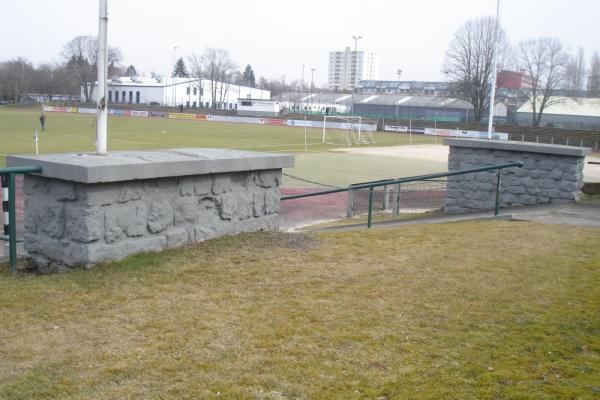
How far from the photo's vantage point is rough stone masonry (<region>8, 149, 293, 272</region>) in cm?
630

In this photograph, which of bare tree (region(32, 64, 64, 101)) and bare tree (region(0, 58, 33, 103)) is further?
bare tree (region(32, 64, 64, 101))

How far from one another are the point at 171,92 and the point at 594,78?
76299mm

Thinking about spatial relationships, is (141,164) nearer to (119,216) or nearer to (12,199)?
(119,216)

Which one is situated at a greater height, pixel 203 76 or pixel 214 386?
pixel 203 76

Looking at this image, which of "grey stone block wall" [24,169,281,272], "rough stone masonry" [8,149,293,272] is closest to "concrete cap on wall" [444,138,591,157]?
"rough stone masonry" [8,149,293,272]

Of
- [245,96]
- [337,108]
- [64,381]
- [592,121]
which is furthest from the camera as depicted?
[245,96]

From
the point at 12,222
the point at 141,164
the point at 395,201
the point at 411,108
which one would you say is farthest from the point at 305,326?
the point at 411,108

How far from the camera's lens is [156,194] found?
6.97 meters

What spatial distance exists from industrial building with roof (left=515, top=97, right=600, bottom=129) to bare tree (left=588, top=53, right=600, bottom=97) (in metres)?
11.1

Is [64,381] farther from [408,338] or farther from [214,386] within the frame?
[408,338]

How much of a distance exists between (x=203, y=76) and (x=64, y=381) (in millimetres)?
149280

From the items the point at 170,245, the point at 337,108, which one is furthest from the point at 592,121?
the point at 170,245

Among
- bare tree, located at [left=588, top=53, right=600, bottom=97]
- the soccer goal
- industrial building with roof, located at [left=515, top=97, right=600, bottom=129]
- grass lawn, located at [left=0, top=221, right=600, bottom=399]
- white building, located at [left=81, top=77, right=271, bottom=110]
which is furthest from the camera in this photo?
white building, located at [left=81, top=77, right=271, bottom=110]

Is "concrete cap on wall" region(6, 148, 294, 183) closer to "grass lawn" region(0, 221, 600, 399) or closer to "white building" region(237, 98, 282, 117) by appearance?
"grass lawn" region(0, 221, 600, 399)
